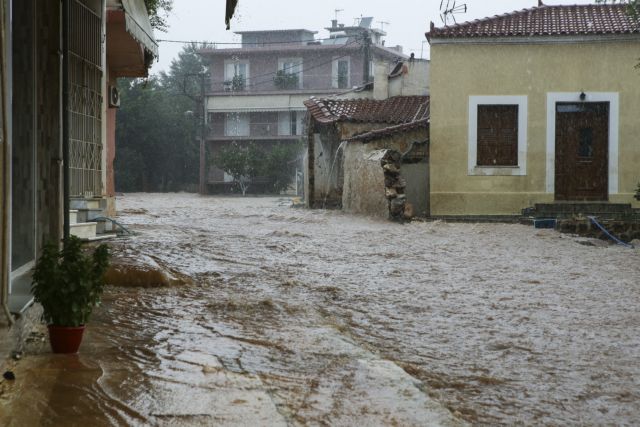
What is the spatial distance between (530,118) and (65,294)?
1886cm

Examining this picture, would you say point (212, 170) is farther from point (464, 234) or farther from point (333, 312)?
point (333, 312)

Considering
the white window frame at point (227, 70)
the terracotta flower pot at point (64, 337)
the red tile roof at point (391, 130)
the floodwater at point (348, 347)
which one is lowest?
the floodwater at point (348, 347)

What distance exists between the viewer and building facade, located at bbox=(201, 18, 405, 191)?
57.1 metres

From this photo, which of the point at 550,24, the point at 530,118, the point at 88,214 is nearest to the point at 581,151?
the point at 530,118

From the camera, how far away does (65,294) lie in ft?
18.6

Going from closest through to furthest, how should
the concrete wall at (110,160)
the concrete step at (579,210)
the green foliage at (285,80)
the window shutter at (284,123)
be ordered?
the concrete wall at (110,160) → the concrete step at (579,210) → the window shutter at (284,123) → the green foliage at (285,80)

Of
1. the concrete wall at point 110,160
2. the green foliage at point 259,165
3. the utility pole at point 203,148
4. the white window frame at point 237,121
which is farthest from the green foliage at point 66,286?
the white window frame at point 237,121

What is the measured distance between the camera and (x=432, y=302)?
924 centimetres

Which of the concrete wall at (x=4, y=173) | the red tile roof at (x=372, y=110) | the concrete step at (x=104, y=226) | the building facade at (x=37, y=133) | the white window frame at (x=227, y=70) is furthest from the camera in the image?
the white window frame at (x=227, y=70)

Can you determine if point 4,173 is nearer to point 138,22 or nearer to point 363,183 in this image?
point 138,22

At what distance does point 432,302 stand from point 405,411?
4.59 meters

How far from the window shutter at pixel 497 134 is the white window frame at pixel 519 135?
131 mm

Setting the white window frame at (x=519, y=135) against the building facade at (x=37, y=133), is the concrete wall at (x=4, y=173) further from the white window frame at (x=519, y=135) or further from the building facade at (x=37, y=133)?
the white window frame at (x=519, y=135)

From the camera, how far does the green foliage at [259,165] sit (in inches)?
2015
